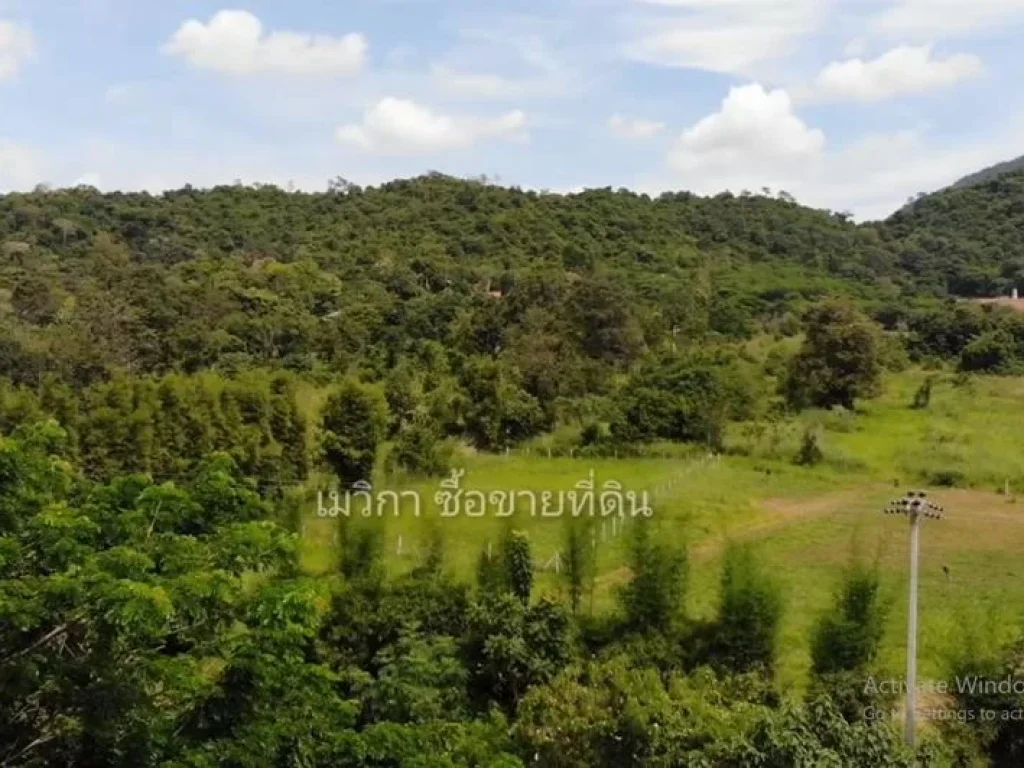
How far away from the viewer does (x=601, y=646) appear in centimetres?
974

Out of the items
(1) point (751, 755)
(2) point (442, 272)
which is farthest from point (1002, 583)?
(2) point (442, 272)

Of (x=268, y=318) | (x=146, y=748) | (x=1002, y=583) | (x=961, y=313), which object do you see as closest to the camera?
(x=146, y=748)

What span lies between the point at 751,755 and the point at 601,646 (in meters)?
3.09

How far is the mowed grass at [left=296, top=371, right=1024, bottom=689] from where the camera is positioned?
11.5 meters

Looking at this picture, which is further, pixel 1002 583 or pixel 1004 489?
pixel 1004 489

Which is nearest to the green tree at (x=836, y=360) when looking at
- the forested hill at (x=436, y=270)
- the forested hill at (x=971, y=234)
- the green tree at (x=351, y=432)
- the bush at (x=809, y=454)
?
the bush at (x=809, y=454)

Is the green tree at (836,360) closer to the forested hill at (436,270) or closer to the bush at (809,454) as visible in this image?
the bush at (809,454)

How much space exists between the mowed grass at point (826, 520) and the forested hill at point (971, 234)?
2261cm

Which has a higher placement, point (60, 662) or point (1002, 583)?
point (60, 662)

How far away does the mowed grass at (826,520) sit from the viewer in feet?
37.9

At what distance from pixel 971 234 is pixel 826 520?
4089 cm

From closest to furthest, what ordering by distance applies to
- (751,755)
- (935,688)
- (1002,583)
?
(751,755) → (935,688) → (1002,583)

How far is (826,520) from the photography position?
16250 mm

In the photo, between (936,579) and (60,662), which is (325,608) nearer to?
(60,662)
